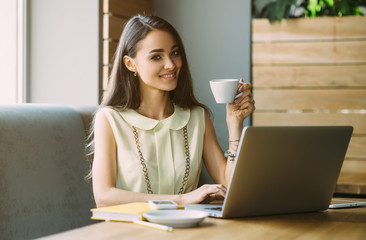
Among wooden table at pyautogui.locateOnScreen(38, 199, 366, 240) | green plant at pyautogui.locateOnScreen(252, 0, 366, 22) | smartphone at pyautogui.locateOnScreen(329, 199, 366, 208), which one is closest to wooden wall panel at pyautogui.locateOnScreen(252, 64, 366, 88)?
green plant at pyautogui.locateOnScreen(252, 0, 366, 22)

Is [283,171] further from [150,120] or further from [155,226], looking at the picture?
[150,120]

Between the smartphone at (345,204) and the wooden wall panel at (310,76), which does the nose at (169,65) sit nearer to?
the smartphone at (345,204)

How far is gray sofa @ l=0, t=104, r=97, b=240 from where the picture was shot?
1976 millimetres

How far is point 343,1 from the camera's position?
10.6ft

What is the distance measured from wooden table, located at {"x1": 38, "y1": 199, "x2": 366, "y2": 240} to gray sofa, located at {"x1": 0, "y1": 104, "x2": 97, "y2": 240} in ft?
2.84

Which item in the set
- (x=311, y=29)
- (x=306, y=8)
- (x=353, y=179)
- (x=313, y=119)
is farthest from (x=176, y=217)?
(x=306, y=8)

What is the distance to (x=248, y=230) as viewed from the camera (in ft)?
3.90

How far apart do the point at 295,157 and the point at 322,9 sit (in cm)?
220

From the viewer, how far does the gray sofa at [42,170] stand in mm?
1976

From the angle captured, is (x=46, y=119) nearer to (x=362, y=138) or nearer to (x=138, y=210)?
(x=138, y=210)

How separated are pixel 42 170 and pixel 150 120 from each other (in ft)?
1.56

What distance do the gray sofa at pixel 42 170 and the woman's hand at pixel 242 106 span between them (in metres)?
0.74

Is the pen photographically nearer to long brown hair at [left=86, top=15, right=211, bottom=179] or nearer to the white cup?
the white cup

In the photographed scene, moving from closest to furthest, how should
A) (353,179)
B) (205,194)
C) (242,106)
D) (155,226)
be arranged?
(155,226) → (205,194) → (242,106) → (353,179)
